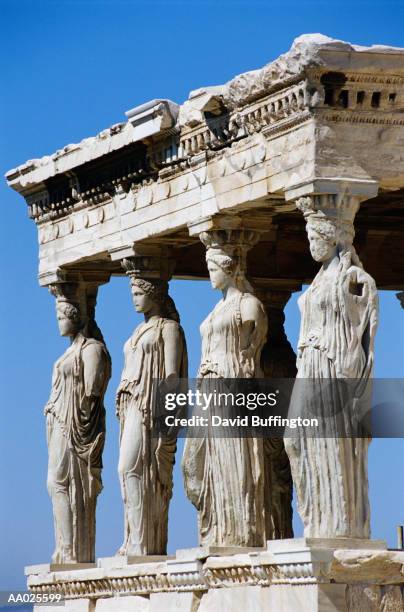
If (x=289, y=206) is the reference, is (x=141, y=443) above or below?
below

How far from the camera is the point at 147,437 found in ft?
97.3

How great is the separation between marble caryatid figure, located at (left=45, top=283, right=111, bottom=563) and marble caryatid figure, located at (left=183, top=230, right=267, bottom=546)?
3642mm

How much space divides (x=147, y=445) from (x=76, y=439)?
2.07 metres

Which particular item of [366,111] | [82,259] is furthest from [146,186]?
[366,111]

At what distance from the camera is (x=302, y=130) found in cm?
2614

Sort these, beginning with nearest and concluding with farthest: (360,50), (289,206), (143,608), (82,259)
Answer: (360,50)
(289,206)
(143,608)
(82,259)

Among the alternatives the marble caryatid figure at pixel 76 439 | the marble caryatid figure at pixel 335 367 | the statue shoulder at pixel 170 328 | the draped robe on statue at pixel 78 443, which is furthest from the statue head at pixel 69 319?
the marble caryatid figure at pixel 335 367

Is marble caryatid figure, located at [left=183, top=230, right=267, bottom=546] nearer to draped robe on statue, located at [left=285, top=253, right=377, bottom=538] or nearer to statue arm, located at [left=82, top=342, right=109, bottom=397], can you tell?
draped robe on statue, located at [left=285, top=253, right=377, bottom=538]

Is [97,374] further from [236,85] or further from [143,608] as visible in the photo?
[236,85]

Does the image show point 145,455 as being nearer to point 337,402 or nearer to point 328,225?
point 337,402

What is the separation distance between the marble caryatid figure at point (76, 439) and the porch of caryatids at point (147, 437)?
1642 millimetres

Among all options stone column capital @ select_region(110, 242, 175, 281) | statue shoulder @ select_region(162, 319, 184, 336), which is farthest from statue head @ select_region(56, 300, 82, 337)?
statue shoulder @ select_region(162, 319, 184, 336)

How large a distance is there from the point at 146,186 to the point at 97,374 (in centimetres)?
281

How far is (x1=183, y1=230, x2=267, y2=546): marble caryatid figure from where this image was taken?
27.7 meters
